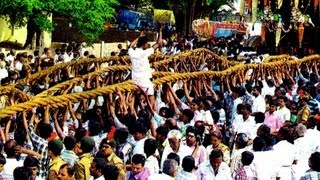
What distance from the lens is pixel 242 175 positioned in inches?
295

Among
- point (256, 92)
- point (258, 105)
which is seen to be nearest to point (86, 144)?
point (258, 105)

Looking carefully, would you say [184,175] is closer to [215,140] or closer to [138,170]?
[138,170]

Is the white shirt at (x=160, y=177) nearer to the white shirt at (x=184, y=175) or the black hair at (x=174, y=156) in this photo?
the white shirt at (x=184, y=175)

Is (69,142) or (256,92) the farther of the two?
(256,92)

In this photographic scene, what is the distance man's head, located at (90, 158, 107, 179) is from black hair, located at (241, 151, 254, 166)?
5.03 feet

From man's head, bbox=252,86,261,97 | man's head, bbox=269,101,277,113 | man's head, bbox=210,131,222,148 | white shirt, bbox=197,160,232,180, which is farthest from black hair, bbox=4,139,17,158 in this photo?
man's head, bbox=252,86,261,97

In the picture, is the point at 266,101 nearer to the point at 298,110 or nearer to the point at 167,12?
the point at 298,110

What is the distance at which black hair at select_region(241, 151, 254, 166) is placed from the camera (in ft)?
24.3

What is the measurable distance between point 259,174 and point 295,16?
18.6 m

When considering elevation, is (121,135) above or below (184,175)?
above

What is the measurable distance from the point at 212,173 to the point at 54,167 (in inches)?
64.4

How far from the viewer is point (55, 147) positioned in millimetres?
6938

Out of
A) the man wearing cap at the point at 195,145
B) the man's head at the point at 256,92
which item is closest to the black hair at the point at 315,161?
the man wearing cap at the point at 195,145

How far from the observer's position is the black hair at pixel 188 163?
23.2 feet
